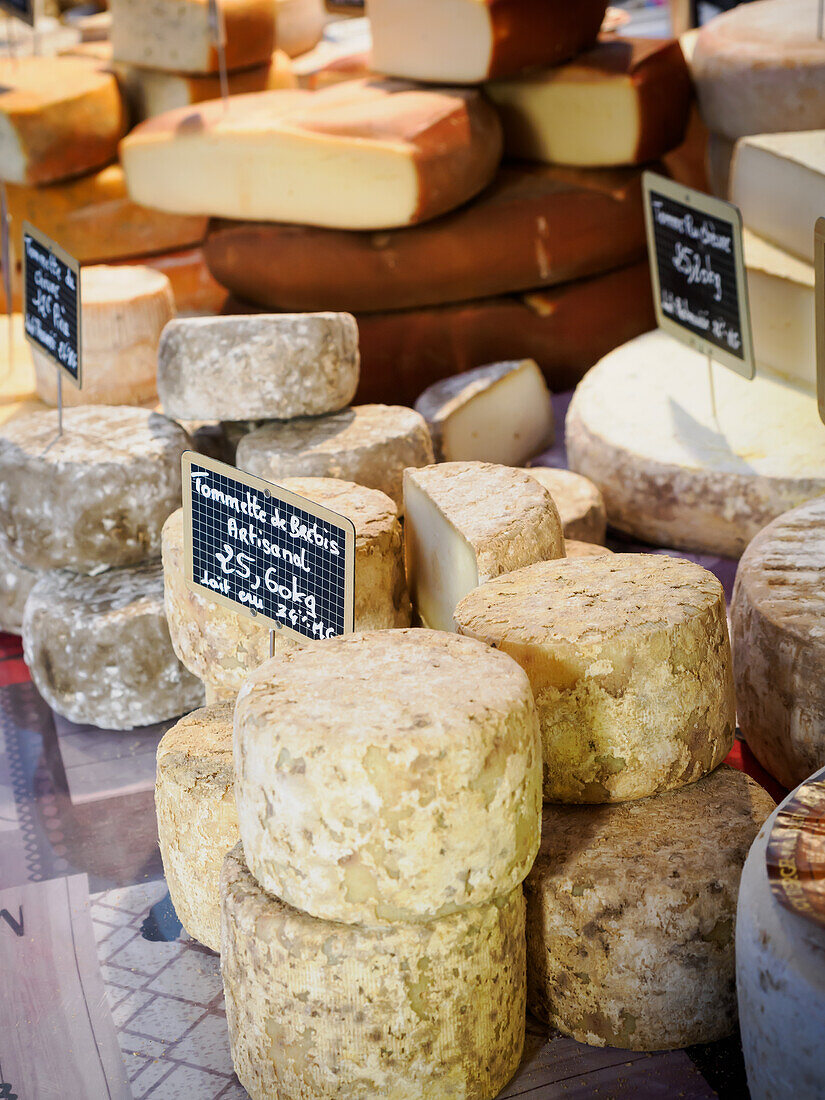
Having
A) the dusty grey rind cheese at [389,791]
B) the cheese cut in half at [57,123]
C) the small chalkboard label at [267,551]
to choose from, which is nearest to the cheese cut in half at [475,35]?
the cheese cut in half at [57,123]

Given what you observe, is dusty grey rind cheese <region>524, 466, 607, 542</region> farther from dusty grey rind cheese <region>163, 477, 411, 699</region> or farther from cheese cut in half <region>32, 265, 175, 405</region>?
cheese cut in half <region>32, 265, 175, 405</region>

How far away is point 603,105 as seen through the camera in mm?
2812

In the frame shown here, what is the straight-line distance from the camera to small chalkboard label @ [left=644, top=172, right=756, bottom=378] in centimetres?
206

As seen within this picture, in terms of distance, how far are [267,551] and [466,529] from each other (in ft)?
0.96

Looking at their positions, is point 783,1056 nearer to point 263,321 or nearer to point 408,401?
point 263,321

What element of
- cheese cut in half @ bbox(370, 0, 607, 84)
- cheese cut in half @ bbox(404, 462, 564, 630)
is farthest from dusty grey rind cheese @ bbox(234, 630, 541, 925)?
cheese cut in half @ bbox(370, 0, 607, 84)

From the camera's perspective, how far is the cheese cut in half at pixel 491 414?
258 cm

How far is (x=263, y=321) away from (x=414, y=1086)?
121 cm

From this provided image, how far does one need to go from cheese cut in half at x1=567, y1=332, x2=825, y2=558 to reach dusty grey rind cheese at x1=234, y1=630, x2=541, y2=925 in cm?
104

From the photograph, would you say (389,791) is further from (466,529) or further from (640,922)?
(466,529)

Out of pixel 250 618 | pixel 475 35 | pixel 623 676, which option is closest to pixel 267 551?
pixel 250 618

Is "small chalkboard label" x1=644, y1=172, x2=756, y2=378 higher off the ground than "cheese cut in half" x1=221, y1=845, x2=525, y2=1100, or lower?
higher

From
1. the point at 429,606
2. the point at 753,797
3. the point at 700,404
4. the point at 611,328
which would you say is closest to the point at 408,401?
the point at 611,328

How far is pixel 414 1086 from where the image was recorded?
119 centimetres
